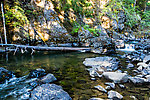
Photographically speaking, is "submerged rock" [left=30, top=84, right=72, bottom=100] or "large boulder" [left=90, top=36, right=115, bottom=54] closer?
"submerged rock" [left=30, top=84, right=72, bottom=100]

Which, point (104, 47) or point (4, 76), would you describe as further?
point (104, 47)

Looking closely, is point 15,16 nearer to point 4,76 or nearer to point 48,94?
point 4,76

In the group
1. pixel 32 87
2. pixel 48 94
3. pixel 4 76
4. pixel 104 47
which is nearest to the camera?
pixel 48 94

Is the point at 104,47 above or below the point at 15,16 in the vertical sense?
below

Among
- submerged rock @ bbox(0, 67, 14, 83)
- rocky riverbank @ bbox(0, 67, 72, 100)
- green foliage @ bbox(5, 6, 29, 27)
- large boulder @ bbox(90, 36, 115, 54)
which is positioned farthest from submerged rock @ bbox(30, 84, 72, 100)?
green foliage @ bbox(5, 6, 29, 27)

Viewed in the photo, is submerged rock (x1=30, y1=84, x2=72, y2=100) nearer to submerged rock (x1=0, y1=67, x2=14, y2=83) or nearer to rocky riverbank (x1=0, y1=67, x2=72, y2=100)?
rocky riverbank (x1=0, y1=67, x2=72, y2=100)

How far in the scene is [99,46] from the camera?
42.2 ft

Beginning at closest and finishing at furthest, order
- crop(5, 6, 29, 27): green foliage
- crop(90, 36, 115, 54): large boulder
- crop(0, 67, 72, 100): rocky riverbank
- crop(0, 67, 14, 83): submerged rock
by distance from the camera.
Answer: crop(0, 67, 72, 100): rocky riverbank → crop(0, 67, 14, 83): submerged rock → crop(90, 36, 115, 54): large boulder → crop(5, 6, 29, 27): green foliage

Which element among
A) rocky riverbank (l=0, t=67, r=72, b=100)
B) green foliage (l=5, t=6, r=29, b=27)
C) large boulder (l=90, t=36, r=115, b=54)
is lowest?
rocky riverbank (l=0, t=67, r=72, b=100)

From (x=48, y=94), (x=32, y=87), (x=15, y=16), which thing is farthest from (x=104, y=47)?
(x=15, y=16)

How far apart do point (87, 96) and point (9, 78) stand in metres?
3.70

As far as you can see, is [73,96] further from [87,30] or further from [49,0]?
[49,0]

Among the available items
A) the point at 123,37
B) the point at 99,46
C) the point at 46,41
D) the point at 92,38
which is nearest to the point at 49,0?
the point at 46,41

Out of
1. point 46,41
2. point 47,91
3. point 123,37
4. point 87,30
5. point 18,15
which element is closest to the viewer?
point 47,91
